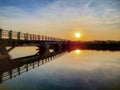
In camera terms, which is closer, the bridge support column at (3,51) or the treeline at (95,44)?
the bridge support column at (3,51)

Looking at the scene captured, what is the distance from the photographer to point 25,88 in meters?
11.9

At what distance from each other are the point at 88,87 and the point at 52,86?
89.0 inches

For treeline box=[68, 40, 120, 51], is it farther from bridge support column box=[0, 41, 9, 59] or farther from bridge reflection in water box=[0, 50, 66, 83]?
bridge support column box=[0, 41, 9, 59]

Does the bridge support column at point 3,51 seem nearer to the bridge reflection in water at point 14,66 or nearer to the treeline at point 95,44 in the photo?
the bridge reflection in water at point 14,66

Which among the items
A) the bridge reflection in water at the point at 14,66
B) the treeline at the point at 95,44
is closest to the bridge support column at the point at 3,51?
the bridge reflection in water at the point at 14,66

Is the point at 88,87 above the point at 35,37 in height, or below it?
below

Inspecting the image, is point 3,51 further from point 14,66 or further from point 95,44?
point 95,44

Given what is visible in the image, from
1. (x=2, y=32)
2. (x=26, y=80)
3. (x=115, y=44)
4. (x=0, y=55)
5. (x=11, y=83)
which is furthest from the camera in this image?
(x=115, y=44)

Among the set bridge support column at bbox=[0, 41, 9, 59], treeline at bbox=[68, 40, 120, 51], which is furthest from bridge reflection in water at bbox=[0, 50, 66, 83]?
treeline at bbox=[68, 40, 120, 51]

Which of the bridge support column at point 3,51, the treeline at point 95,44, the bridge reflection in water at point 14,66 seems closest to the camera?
the bridge reflection in water at point 14,66

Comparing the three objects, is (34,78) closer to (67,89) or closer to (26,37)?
(67,89)

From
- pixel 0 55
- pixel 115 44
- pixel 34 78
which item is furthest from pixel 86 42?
pixel 34 78

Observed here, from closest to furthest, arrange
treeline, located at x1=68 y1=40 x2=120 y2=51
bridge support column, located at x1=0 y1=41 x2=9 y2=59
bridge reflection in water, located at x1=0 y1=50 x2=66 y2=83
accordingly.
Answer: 1. bridge reflection in water, located at x1=0 y1=50 x2=66 y2=83
2. bridge support column, located at x1=0 y1=41 x2=9 y2=59
3. treeline, located at x1=68 y1=40 x2=120 y2=51

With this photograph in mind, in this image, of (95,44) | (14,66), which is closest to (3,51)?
(14,66)
